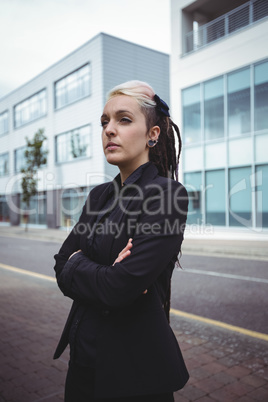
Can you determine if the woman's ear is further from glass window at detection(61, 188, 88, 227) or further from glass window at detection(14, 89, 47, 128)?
glass window at detection(14, 89, 47, 128)

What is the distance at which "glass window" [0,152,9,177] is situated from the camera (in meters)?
34.1

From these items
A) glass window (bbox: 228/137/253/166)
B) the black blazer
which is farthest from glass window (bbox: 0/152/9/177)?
the black blazer

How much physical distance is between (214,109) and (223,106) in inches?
19.3

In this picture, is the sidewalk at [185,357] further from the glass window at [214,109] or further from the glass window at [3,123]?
the glass window at [3,123]

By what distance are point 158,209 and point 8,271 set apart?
27.0ft

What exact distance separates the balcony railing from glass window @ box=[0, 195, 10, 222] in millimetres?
23308

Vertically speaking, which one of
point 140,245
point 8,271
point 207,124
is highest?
point 207,124

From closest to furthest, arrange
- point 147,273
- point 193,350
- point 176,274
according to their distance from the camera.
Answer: point 147,273 < point 193,350 < point 176,274

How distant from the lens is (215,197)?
15578 mm

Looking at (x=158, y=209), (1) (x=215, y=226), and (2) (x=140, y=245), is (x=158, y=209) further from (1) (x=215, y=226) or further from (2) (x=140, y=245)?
(1) (x=215, y=226)

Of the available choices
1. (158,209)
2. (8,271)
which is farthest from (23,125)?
(158,209)

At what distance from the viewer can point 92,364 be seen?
146 cm

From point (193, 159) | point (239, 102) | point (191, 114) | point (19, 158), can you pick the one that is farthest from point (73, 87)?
point (239, 102)

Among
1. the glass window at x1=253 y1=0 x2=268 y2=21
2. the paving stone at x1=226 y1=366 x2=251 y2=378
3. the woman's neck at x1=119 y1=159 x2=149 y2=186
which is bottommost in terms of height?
the paving stone at x1=226 y1=366 x2=251 y2=378
